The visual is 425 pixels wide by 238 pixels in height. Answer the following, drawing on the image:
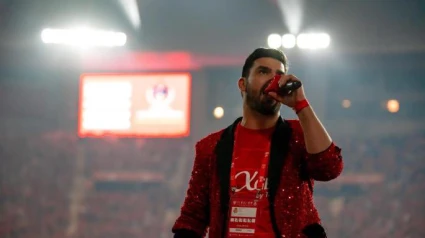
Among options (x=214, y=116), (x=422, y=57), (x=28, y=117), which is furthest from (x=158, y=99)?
(x=422, y=57)

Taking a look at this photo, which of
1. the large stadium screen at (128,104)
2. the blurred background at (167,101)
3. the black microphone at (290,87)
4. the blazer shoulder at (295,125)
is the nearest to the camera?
the black microphone at (290,87)

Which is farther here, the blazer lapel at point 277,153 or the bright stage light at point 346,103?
the bright stage light at point 346,103

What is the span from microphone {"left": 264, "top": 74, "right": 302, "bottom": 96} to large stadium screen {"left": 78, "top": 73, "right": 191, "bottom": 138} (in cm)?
486

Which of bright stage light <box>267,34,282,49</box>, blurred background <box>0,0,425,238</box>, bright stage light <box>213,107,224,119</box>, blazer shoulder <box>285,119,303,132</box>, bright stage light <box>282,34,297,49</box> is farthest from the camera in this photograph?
bright stage light <box>213,107,224,119</box>

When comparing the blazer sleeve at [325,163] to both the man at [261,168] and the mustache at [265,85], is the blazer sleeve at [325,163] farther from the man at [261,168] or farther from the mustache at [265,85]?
the mustache at [265,85]

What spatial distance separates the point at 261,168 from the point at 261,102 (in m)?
0.12

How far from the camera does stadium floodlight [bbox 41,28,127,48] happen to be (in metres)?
5.27

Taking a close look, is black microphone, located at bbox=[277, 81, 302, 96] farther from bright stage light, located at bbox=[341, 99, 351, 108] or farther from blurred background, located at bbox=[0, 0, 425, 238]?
bright stage light, located at bbox=[341, 99, 351, 108]

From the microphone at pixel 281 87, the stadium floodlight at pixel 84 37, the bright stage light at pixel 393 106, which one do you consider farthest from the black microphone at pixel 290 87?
the bright stage light at pixel 393 106

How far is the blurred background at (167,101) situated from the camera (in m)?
5.20

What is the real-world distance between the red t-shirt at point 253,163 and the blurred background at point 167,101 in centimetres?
385

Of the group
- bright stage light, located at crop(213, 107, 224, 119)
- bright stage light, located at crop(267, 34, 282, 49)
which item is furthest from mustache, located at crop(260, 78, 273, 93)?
bright stage light, located at crop(213, 107, 224, 119)

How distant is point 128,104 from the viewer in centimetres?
592

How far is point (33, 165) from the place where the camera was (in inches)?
245
